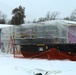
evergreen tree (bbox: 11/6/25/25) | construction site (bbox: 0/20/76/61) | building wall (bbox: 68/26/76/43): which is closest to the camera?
construction site (bbox: 0/20/76/61)

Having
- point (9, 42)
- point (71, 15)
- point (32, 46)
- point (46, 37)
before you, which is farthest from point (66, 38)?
point (71, 15)

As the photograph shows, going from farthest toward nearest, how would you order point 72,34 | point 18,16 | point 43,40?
point 18,16 → point 72,34 → point 43,40

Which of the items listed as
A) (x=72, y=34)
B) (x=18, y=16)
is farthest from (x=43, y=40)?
(x=18, y=16)

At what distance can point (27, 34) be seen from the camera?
27.2 meters

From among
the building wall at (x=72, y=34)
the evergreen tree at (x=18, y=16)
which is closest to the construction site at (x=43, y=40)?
the building wall at (x=72, y=34)

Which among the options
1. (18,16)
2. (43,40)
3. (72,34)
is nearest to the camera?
(43,40)

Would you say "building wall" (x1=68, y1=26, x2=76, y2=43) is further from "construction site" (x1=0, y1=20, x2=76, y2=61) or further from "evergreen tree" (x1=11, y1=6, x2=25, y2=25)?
"evergreen tree" (x1=11, y1=6, x2=25, y2=25)

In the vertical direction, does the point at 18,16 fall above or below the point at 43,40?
above

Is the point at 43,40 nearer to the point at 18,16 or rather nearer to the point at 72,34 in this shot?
the point at 72,34

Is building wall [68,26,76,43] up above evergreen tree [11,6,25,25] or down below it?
below

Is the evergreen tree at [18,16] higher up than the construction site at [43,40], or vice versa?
the evergreen tree at [18,16]

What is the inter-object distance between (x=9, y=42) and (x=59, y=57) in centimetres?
970

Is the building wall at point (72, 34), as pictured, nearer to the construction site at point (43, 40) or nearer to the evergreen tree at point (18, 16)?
the construction site at point (43, 40)

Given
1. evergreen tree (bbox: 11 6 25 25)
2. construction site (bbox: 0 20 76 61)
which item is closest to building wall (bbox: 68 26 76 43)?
construction site (bbox: 0 20 76 61)
